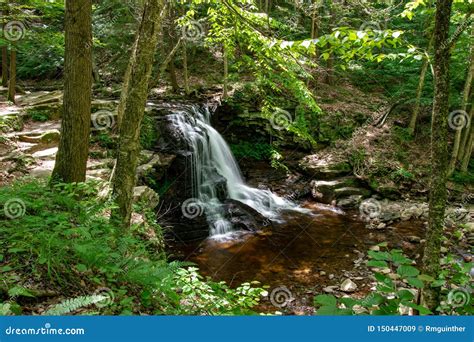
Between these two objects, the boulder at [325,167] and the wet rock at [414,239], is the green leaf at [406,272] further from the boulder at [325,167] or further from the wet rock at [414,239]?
the boulder at [325,167]

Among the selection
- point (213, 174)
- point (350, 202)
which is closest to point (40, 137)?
point (213, 174)

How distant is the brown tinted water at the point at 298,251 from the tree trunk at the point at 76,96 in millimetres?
3566

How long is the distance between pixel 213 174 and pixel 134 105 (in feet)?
23.2

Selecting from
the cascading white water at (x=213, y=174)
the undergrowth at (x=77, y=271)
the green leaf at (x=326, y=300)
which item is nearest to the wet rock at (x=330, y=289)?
the undergrowth at (x=77, y=271)

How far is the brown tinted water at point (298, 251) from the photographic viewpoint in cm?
A: 711

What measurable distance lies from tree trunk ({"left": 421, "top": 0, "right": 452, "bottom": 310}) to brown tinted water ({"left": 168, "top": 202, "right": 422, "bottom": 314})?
12.0 feet

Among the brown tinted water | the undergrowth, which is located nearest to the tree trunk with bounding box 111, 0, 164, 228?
the undergrowth

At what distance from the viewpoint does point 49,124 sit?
9875 millimetres

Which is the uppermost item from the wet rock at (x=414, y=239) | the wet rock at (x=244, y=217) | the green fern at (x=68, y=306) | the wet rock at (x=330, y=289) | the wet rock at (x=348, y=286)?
the green fern at (x=68, y=306)

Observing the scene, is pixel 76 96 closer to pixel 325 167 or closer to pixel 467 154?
pixel 325 167

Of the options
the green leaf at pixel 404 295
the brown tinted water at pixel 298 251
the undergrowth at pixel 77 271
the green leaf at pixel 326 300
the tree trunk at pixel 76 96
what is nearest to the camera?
the green leaf at pixel 326 300

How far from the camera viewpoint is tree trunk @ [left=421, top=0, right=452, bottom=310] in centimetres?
305

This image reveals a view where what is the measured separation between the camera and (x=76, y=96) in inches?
196

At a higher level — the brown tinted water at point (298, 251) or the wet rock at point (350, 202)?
the wet rock at point (350, 202)
